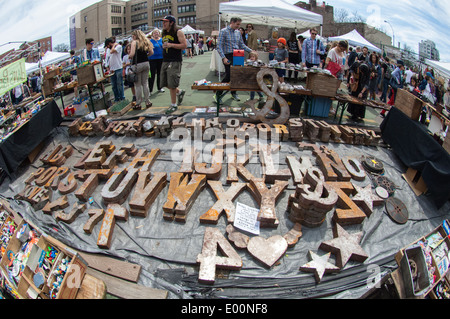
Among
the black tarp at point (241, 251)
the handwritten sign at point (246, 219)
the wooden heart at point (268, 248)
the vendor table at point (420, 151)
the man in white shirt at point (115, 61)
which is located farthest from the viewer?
the man in white shirt at point (115, 61)

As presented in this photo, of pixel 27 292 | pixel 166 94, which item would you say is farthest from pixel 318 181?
pixel 166 94

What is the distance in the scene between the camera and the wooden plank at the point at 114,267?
2828mm

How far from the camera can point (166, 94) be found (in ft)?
28.2

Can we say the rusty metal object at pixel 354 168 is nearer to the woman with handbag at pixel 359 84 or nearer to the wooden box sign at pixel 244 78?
the wooden box sign at pixel 244 78

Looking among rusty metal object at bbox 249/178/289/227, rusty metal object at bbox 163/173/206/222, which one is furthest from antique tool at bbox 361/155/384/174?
rusty metal object at bbox 163/173/206/222

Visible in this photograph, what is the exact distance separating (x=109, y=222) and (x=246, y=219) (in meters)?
1.90

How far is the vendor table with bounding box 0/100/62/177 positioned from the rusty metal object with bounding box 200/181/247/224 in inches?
149

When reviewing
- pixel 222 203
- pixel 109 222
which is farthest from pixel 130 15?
pixel 222 203

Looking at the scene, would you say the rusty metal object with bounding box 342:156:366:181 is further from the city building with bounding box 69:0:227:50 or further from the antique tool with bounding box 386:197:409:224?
the city building with bounding box 69:0:227:50

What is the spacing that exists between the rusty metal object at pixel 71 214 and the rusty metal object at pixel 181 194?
1316 mm

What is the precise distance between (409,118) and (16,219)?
710 centimetres

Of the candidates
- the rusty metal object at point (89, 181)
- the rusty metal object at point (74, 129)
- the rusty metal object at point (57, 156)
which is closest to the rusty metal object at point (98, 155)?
the rusty metal object at point (89, 181)

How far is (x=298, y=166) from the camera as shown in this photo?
4.47 metres
